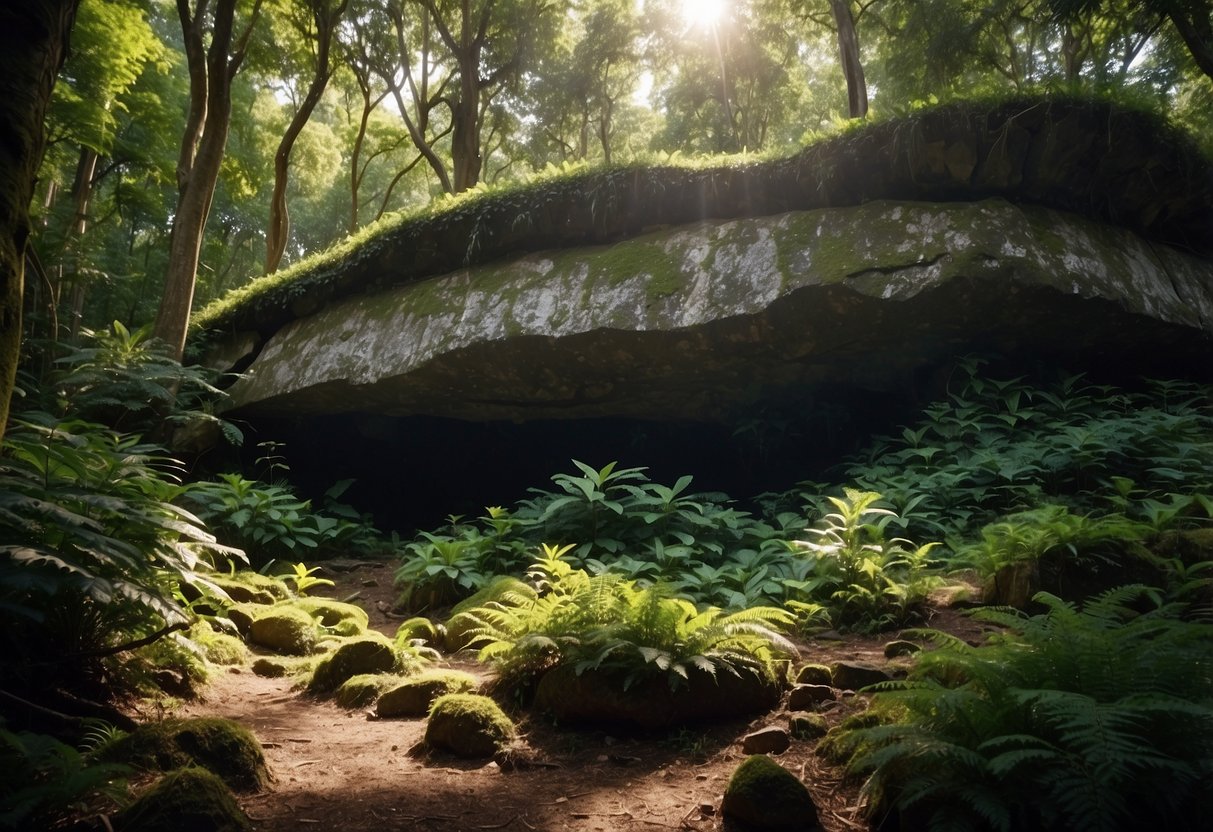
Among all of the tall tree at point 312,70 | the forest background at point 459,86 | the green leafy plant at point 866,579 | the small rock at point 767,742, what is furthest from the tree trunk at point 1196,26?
the tall tree at point 312,70

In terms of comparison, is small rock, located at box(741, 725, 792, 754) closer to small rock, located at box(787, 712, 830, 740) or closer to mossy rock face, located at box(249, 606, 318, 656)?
small rock, located at box(787, 712, 830, 740)

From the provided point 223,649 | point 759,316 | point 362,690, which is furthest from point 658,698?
point 759,316

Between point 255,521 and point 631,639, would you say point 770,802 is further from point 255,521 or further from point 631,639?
point 255,521

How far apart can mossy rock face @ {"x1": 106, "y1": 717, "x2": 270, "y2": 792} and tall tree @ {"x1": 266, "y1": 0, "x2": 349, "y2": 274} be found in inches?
469

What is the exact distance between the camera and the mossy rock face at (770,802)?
2271 millimetres

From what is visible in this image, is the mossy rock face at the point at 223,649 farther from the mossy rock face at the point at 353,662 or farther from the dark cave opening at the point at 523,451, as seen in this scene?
the dark cave opening at the point at 523,451

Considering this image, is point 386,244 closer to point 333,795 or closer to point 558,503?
point 558,503

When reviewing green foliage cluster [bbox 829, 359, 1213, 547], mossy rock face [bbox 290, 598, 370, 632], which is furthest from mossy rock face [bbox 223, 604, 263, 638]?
green foliage cluster [bbox 829, 359, 1213, 547]

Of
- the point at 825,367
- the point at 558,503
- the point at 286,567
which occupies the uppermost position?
the point at 825,367

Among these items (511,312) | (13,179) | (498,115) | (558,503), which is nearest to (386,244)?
(511,312)

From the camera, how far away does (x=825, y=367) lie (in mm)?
8039

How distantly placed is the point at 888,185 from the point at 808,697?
5.96 m

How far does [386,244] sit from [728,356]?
16.1 ft

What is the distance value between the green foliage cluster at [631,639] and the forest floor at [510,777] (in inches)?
10.4
